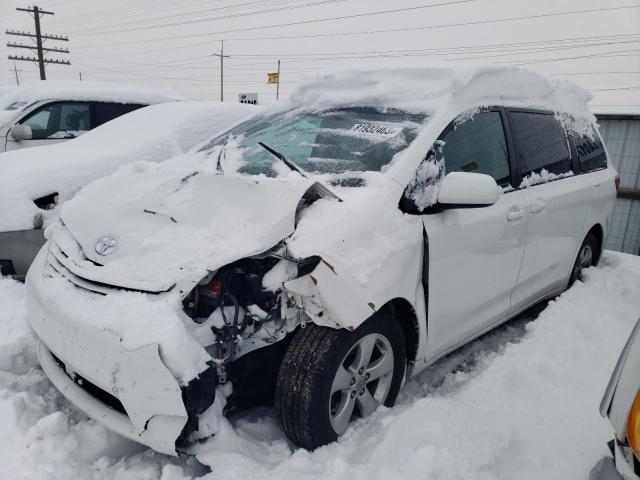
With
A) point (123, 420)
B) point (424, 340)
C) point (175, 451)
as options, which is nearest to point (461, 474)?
point (424, 340)

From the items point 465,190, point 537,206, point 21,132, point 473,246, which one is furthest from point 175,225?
point 21,132

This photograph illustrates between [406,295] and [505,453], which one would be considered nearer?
[505,453]

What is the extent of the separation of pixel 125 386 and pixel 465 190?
1.70 m

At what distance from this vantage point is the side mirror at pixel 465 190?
2.35 metres

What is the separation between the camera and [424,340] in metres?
2.47

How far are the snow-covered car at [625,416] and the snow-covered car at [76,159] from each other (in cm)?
344

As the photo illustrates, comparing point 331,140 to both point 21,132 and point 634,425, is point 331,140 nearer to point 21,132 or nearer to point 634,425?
point 634,425

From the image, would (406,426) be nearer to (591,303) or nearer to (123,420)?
(123,420)

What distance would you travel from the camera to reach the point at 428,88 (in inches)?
108

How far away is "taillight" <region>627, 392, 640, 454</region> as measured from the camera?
1.34m

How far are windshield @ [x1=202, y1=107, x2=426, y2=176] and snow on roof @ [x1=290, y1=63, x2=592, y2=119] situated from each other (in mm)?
98

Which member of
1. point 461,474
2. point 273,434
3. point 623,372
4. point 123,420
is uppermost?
point 623,372

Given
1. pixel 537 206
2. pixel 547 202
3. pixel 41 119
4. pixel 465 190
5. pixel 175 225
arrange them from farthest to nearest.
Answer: pixel 41 119 → pixel 547 202 → pixel 537 206 → pixel 465 190 → pixel 175 225

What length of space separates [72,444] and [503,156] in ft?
8.95
